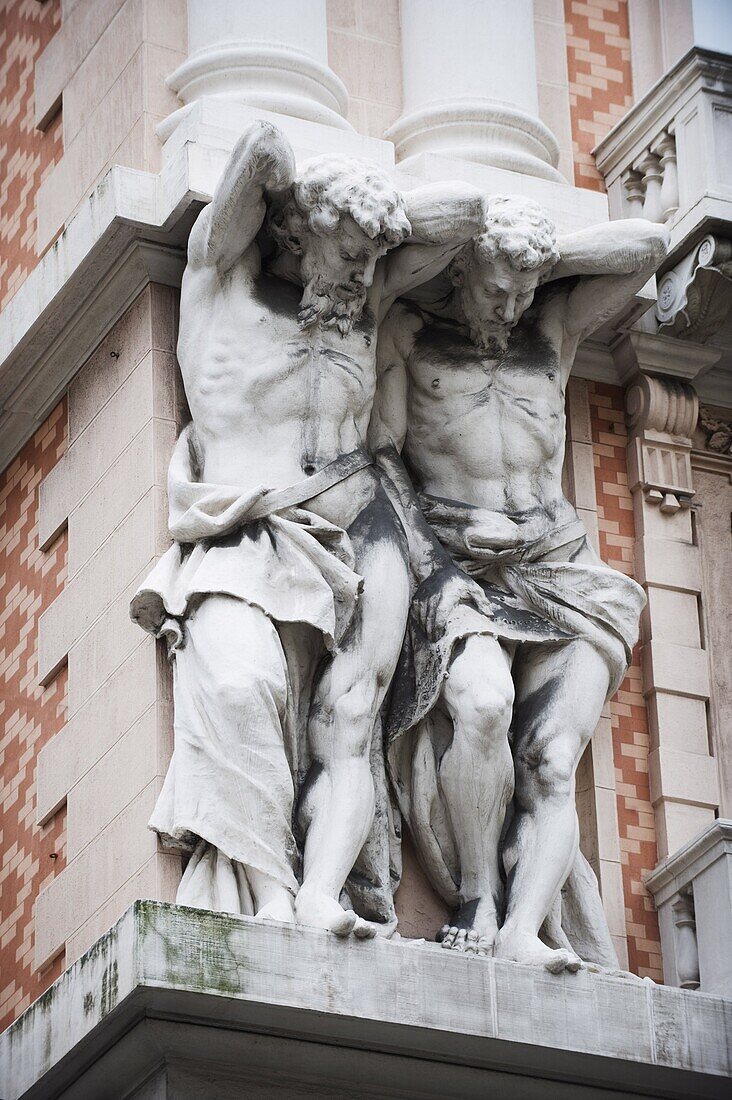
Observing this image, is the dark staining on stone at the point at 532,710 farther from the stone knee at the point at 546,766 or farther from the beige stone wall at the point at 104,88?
the beige stone wall at the point at 104,88

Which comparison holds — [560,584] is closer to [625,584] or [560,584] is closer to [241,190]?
[625,584]

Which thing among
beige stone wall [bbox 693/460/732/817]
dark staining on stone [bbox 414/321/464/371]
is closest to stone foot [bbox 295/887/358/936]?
beige stone wall [bbox 693/460/732/817]

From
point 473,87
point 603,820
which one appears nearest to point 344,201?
point 473,87

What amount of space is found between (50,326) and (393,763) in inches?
90.1

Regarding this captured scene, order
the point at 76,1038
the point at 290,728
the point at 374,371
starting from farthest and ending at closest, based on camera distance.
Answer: the point at 374,371 → the point at 290,728 → the point at 76,1038

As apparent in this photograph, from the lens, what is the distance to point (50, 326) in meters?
10.9

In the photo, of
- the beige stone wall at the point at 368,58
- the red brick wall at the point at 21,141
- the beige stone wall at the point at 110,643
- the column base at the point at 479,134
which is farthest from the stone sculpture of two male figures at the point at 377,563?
the red brick wall at the point at 21,141

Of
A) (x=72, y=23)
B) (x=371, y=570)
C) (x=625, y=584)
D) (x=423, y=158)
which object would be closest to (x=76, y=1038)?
(x=371, y=570)

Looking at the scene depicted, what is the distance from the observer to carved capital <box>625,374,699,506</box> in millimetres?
11133

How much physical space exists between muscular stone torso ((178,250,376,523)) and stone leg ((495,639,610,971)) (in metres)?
1.10

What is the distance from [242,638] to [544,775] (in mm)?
1258

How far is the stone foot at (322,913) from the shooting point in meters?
9.04

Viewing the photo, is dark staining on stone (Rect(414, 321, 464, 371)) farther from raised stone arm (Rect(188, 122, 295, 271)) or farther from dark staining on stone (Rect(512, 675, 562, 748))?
dark staining on stone (Rect(512, 675, 562, 748))

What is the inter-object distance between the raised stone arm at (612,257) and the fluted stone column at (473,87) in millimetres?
761
